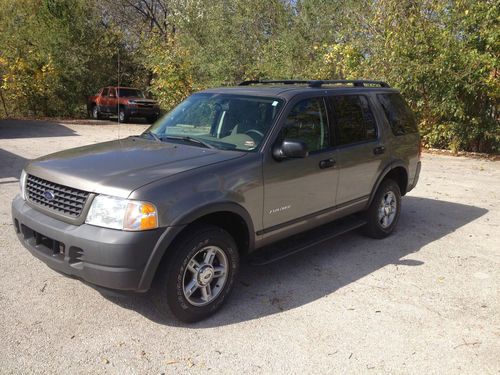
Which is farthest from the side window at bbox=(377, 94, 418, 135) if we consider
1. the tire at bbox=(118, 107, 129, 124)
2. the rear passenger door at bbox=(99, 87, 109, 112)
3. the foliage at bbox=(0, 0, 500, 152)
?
the rear passenger door at bbox=(99, 87, 109, 112)

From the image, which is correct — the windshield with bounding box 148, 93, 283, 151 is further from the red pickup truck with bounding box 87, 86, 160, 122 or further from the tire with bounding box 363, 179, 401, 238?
the red pickup truck with bounding box 87, 86, 160, 122

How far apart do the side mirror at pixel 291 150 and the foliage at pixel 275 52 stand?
9351 mm

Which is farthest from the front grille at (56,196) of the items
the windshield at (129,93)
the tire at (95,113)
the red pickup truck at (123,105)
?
the tire at (95,113)

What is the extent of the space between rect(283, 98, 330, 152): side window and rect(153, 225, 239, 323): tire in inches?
47.3

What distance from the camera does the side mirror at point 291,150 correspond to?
393 centimetres

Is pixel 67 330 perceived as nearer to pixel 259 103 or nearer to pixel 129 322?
pixel 129 322

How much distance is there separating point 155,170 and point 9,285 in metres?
1.84

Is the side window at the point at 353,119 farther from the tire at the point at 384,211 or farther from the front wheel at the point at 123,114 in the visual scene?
the front wheel at the point at 123,114

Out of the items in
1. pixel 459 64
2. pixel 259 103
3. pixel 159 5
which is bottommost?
pixel 259 103

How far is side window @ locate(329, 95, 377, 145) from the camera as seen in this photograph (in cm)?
489

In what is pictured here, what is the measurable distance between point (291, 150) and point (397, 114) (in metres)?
2.55

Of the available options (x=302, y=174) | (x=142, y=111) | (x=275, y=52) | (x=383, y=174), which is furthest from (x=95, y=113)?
(x=302, y=174)

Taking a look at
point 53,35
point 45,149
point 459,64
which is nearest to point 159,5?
point 53,35

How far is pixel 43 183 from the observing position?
12.2ft
